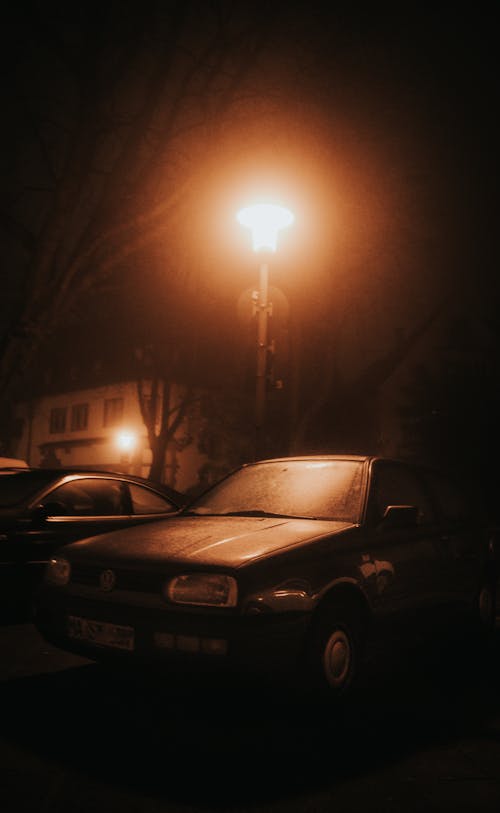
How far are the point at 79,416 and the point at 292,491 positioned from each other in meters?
48.6

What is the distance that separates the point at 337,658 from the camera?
4.31 meters

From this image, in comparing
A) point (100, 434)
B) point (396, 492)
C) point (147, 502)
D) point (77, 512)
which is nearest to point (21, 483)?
point (77, 512)

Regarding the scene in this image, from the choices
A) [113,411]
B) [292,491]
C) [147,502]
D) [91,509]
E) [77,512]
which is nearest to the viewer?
[292,491]

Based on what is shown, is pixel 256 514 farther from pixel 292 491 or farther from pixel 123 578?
pixel 123 578

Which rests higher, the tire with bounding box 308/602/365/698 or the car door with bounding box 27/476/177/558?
the car door with bounding box 27/476/177/558

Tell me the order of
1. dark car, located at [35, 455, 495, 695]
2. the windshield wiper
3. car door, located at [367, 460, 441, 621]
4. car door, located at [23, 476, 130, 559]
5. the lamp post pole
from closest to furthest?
dark car, located at [35, 455, 495, 695], car door, located at [367, 460, 441, 621], the windshield wiper, car door, located at [23, 476, 130, 559], the lamp post pole

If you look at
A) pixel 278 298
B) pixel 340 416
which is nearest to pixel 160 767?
pixel 278 298

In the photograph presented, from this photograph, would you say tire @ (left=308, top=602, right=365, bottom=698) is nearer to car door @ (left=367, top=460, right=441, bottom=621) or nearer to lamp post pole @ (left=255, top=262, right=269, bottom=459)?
car door @ (left=367, top=460, right=441, bottom=621)

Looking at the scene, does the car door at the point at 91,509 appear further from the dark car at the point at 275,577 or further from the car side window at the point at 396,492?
the car side window at the point at 396,492

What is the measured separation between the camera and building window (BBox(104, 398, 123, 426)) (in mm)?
48094

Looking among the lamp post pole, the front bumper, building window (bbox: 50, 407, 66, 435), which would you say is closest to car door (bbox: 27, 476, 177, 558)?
the lamp post pole

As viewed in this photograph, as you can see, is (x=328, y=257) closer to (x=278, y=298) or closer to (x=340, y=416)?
(x=340, y=416)

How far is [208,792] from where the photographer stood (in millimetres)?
3131

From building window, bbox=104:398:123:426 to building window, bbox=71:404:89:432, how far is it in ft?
9.08
